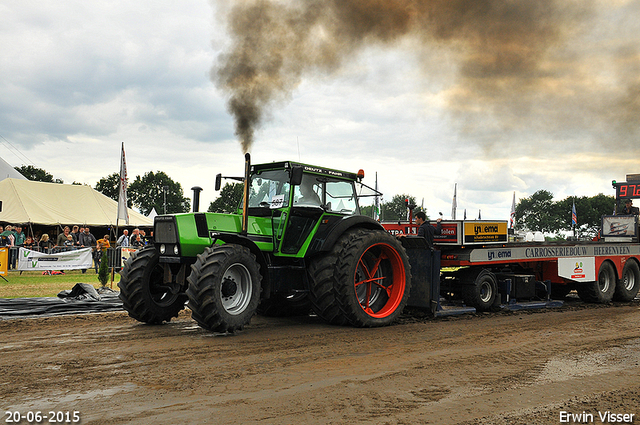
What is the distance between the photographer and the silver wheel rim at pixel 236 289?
23.2 ft

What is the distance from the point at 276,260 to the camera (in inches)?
320

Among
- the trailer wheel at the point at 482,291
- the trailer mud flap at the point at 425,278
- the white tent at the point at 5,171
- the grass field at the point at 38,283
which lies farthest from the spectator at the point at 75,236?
the white tent at the point at 5,171

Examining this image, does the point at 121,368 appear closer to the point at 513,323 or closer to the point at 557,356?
the point at 557,356

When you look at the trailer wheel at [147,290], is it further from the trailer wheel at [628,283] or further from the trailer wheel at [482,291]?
the trailer wheel at [628,283]

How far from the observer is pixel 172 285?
25.7 ft

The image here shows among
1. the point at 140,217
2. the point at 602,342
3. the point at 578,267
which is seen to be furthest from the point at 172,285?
the point at 140,217

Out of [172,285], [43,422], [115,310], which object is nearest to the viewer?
[43,422]

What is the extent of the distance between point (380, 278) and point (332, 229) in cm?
121

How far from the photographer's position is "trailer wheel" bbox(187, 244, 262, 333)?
6.66 meters

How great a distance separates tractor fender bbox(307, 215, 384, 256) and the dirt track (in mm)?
1209

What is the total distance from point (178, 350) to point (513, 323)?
18.1 feet

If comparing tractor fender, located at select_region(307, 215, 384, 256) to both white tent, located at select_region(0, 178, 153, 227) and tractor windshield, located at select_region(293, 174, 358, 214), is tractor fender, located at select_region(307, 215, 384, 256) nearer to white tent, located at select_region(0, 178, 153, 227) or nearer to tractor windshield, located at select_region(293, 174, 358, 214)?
tractor windshield, located at select_region(293, 174, 358, 214)

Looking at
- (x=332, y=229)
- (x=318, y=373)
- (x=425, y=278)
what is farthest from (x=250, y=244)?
(x=425, y=278)

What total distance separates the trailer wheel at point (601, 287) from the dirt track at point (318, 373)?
3865 millimetres
